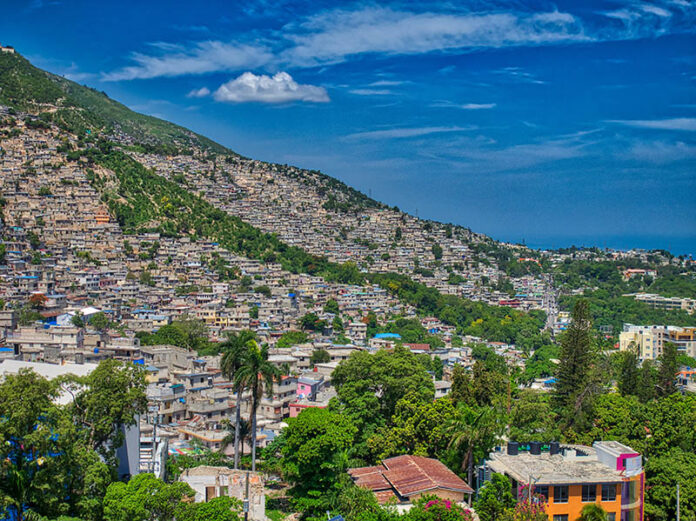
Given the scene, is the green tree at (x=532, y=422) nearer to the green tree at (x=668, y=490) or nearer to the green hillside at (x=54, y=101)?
the green tree at (x=668, y=490)

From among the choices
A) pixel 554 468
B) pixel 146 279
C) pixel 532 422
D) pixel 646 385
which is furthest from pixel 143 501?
pixel 146 279

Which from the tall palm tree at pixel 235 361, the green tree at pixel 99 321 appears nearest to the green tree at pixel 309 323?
the green tree at pixel 99 321

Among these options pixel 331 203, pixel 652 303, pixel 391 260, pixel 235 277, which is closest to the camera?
pixel 235 277

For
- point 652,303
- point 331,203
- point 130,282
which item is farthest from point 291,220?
point 652,303

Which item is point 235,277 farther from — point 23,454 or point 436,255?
point 23,454

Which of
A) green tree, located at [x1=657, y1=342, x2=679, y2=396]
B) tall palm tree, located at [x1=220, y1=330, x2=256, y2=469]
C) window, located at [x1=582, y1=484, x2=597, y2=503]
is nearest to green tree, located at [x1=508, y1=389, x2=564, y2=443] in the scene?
window, located at [x1=582, y1=484, x2=597, y2=503]

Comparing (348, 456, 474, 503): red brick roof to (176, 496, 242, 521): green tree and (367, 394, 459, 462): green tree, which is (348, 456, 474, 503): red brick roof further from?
(176, 496, 242, 521): green tree
